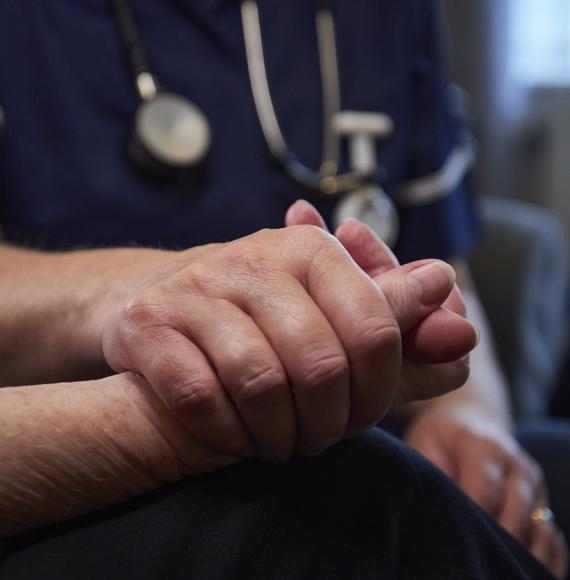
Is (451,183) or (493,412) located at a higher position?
(451,183)

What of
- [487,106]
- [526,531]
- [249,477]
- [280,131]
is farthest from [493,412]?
[487,106]

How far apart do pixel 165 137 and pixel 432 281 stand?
1.47 ft

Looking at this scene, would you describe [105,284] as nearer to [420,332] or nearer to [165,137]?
[420,332]

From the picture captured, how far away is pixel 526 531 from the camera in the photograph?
700 mm

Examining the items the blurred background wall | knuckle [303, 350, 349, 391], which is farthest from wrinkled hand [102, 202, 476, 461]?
the blurred background wall

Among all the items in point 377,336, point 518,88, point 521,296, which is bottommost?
point 521,296

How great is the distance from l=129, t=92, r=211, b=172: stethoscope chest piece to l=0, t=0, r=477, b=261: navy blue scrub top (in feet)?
0.08

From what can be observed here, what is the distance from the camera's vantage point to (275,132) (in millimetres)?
853

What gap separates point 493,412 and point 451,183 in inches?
11.5

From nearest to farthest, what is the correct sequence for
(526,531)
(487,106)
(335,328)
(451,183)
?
(335,328) < (526,531) < (451,183) < (487,106)

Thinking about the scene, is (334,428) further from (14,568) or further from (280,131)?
(280,131)

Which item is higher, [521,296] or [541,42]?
[541,42]

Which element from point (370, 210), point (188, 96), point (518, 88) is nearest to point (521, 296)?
point (370, 210)

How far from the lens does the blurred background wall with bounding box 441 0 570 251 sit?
1.99 metres
